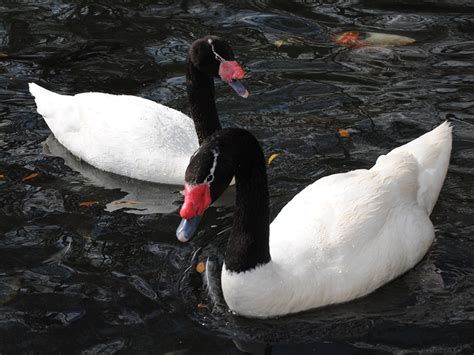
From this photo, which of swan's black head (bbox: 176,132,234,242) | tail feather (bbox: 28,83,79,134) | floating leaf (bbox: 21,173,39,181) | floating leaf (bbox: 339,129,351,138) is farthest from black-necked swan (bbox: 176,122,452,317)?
tail feather (bbox: 28,83,79,134)

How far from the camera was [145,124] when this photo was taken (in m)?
8.82

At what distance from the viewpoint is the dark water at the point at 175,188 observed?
6.45 meters

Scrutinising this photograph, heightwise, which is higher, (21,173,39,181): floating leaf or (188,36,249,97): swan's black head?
(188,36,249,97): swan's black head

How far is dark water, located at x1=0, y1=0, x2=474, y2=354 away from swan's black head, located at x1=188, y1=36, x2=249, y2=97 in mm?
976

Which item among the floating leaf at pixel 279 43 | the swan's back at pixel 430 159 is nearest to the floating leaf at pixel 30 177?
the swan's back at pixel 430 159

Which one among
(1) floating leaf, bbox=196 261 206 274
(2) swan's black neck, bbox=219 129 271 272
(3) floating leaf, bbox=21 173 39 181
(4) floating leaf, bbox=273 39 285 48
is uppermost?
(2) swan's black neck, bbox=219 129 271 272

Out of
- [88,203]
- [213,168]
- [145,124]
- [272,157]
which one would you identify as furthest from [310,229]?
[145,124]

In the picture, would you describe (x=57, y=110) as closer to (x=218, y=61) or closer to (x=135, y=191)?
(x=135, y=191)

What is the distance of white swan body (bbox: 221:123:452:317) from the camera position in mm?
6469

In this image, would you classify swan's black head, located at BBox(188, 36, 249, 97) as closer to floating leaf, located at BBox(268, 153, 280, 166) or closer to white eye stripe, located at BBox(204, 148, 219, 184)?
floating leaf, located at BBox(268, 153, 280, 166)

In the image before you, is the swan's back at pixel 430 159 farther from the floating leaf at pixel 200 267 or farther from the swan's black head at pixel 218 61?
the floating leaf at pixel 200 267

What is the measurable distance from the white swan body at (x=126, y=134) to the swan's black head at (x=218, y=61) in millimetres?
847

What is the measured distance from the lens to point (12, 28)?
12055 millimetres

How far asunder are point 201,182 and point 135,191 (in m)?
2.87
